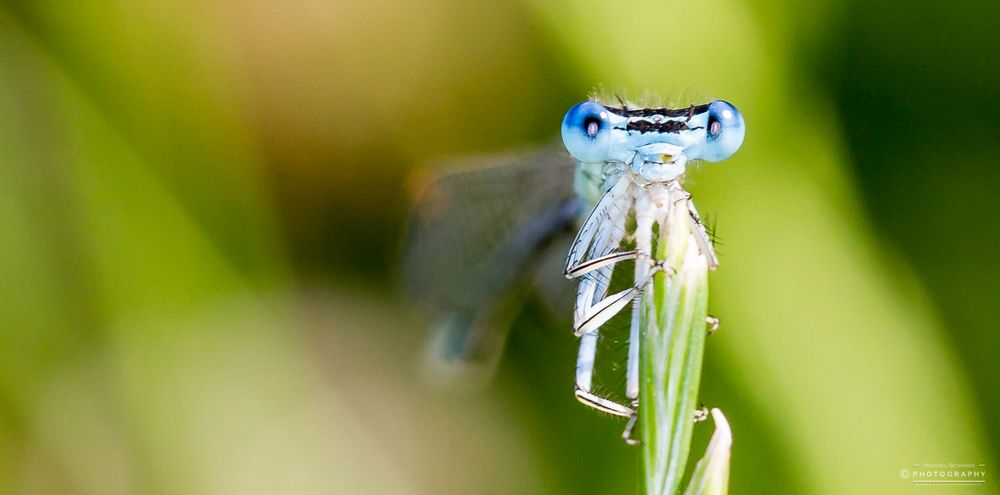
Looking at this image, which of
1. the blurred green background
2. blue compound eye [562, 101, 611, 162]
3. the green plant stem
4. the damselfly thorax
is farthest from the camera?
the blurred green background

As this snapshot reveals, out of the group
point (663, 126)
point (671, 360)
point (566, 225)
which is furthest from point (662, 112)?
point (566, 225)

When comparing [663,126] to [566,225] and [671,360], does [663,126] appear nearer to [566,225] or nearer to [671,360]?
[671,360]

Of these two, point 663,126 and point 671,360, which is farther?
point 663,126

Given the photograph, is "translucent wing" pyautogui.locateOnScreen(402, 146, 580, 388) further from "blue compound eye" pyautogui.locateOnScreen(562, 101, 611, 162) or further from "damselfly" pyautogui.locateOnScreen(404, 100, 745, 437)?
"blue compound eye" pyautogui.locateOnScreen(562, 101, 611, 162)

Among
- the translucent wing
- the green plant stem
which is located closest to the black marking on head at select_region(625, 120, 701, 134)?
the green plant stem

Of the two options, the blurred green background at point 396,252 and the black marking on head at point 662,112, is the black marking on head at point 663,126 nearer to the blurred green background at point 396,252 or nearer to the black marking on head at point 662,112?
the black marking on head at point 662,112

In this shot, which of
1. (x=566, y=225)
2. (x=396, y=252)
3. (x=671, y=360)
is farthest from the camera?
(x=396, y=252)

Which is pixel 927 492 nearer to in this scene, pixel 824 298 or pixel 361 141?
pixel 824 298
